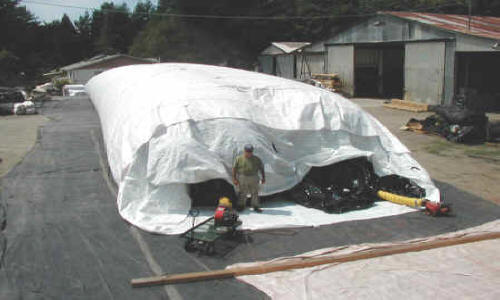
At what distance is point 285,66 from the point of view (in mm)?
43312

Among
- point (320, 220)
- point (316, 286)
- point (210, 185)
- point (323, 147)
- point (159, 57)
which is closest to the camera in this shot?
point (316, 286)

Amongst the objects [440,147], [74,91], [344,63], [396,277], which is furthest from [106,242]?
[74,91]

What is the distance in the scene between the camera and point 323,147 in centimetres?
1070

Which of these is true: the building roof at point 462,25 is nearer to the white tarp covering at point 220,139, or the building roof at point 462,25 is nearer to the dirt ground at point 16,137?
the white tarp covering at point 220,139

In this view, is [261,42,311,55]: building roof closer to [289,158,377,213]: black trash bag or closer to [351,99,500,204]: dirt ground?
[351,99,500,204]: dirt ground

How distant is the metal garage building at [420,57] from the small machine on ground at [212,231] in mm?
19330

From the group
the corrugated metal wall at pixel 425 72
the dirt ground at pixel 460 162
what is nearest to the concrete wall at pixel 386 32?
the corrugated metal wall at pixel 425 72

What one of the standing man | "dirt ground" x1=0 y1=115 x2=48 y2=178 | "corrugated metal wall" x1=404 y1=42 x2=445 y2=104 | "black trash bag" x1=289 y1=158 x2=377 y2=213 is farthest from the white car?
the standing man

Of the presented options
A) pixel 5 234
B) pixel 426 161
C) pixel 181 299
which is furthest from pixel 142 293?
pixel 426 161

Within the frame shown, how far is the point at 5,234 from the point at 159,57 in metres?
57.4

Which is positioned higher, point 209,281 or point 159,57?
point 159,57

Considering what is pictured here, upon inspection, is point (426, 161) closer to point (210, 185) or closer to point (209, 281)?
point (210, 185)

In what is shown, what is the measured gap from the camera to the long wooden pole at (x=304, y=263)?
6.55 m

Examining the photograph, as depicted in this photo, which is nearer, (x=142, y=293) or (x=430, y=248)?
(x=142, y=293)
